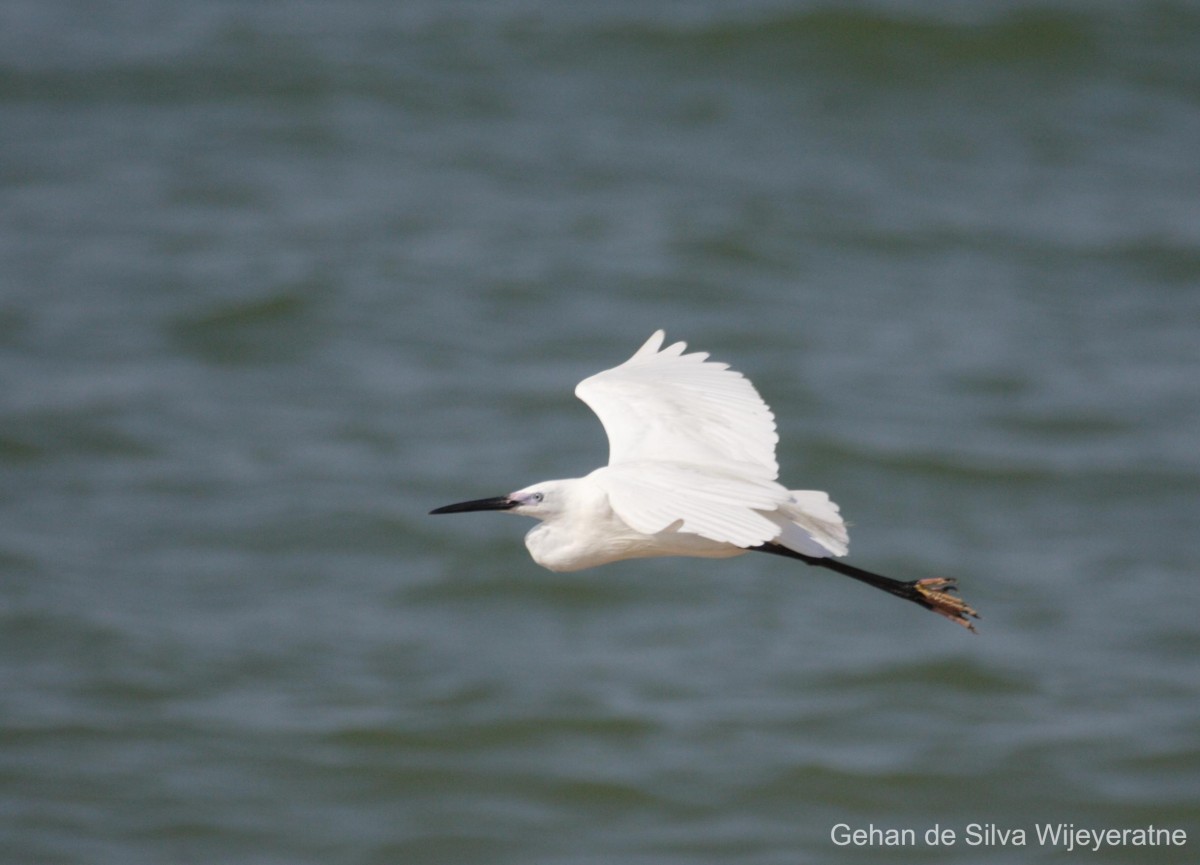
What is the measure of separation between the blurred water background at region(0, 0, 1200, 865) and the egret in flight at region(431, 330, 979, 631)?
3.70 m

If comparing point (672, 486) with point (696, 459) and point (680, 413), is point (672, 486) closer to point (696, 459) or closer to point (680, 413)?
point (696, 459)

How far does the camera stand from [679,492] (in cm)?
451

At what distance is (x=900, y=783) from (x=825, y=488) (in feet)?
10.2

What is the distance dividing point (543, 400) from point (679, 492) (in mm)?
8038

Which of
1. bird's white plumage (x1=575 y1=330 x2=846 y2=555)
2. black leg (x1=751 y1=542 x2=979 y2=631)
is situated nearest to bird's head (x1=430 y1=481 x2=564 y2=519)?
bird's white plumage (x1=575 y1=330 x2=846 y2=555)

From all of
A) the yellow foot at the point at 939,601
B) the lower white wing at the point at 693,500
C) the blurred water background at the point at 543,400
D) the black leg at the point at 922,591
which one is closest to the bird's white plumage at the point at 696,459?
the lower white wing at the point at 693,500

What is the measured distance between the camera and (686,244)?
14.2 m

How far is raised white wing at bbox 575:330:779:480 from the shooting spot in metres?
5.32

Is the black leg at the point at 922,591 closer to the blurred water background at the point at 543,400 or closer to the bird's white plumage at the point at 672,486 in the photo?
the bird's white plumage at the point at 672,486

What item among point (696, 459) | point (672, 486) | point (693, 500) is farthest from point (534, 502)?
point (693, 500)

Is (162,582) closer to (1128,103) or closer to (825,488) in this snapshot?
(825,488)

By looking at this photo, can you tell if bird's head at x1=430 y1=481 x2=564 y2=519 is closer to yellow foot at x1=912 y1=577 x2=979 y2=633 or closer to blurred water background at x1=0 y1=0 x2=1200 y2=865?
yellow foot at x1=912 y1=577 x2=979 y2=633

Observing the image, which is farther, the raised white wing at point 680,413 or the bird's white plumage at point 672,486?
the raised white wing at point 680,413

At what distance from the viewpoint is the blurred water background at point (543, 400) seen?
9.20m
